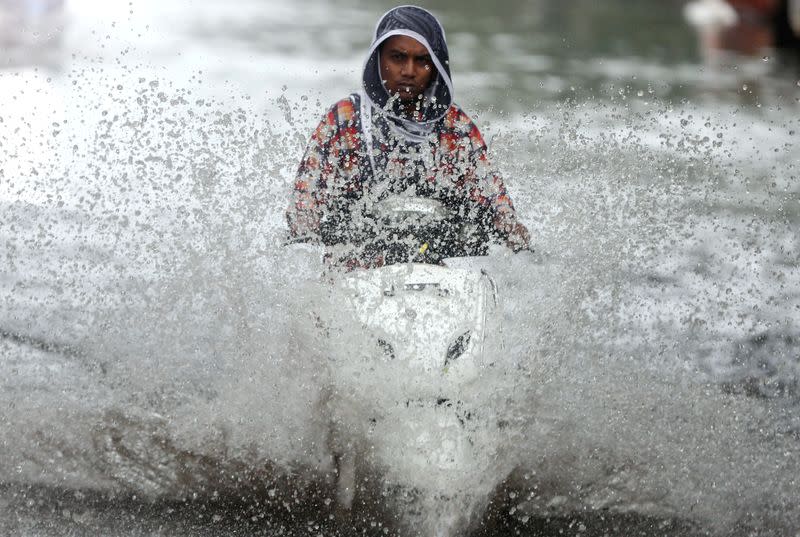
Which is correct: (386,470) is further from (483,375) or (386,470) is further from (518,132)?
(518,132)

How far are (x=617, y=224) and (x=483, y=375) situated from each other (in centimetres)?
241

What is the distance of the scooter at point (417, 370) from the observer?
4.92m

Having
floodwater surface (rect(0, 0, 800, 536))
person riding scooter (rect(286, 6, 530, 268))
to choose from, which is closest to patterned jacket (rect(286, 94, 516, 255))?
person riding scooter (rect(286, 6, 530, 268))

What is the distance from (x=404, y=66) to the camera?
589 cm

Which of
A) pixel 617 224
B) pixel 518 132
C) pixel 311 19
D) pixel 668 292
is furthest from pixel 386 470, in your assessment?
pixel 311 19

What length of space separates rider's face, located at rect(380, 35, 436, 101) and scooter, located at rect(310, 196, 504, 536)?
2.68 ft

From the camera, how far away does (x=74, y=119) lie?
11109mm

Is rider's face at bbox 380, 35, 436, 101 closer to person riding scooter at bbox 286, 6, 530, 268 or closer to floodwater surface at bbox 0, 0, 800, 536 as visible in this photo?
person riding scooter at bbox 286, 6, 530, 268

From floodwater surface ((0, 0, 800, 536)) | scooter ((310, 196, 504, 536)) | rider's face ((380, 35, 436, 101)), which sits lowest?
floodwater surface ((0, 0, 800, 536))

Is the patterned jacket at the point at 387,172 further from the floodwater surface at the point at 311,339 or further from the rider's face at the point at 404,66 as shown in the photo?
the floodwater surface at the point at 311,339

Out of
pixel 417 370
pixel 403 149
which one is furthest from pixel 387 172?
pixel 417 370

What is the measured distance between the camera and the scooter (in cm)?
492

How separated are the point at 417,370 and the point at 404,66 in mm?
1618

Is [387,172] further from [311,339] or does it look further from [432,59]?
[311,339]
